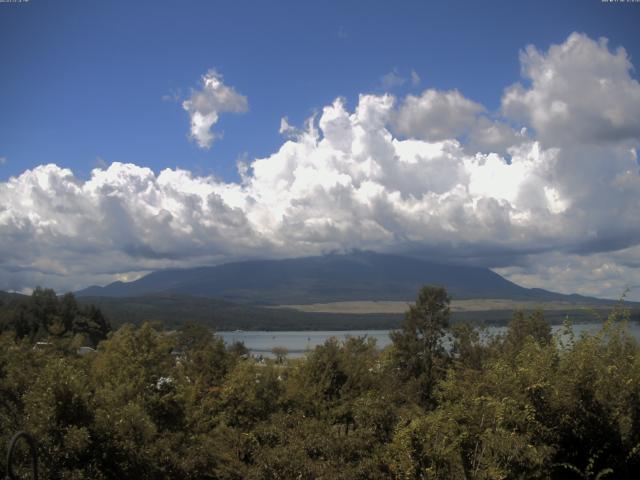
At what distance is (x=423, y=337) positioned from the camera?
47.0 m

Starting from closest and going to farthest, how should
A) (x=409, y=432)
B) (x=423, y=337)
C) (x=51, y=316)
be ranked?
(x=409, y=432)
(x=423, y=337)
(x=51, y=316)

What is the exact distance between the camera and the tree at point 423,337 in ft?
150

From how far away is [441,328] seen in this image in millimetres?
47469

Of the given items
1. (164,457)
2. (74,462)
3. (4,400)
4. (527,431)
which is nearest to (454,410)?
(527,431)

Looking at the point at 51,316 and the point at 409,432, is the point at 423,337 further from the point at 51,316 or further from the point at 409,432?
the point at 51,316

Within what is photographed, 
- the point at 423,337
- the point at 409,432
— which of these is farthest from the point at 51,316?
the point at 409,432

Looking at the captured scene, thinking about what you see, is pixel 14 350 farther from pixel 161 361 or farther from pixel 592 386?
pixel 592 386

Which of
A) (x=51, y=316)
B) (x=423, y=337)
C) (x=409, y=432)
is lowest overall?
(x=51, y=316)

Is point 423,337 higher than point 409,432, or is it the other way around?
point 409,432

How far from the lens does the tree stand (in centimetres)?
4562

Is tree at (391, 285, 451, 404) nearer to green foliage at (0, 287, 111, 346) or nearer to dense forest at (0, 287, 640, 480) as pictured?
dense forest at (0, 287, 640, 480)

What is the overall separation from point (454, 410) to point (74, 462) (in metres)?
7.71

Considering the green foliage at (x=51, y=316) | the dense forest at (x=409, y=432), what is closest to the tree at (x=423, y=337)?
the dense forest at (x=409, y=432)

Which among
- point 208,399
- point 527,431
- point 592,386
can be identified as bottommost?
point 208,399
